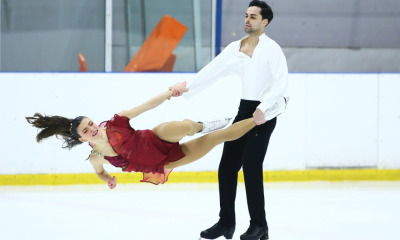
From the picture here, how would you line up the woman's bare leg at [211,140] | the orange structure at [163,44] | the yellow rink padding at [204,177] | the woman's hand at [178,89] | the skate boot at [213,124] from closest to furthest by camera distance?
the woman's bare leg at [211,140] < the woman's hand at [178,89] < the skate boot at [213,124] < the yellow rink padding at [204,177] < the orange structure at [163,44]

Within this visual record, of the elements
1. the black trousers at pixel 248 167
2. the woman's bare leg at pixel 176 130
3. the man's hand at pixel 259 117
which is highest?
the man's hand at pixel 259 117

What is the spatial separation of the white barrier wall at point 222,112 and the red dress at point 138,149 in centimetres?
228

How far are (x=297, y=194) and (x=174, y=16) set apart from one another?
8.47 ft

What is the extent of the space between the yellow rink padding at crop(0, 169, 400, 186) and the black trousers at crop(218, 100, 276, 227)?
7.99ft

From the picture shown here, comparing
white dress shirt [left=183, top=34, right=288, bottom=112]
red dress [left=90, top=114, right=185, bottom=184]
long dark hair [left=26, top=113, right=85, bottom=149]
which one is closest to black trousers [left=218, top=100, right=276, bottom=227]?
white dress shirt [left=183, top=34, right=288, bottom=112]

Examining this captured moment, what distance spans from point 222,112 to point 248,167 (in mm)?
2626

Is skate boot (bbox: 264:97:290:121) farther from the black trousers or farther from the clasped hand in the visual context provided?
the clasped hand

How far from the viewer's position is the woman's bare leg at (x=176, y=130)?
386 cm

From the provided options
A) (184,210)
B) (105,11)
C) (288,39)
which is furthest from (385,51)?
(184,210)

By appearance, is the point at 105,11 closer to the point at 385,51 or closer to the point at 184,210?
the point at 184,210

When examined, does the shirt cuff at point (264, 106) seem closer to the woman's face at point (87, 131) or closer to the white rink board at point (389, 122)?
the woman's face at point (87, 131)

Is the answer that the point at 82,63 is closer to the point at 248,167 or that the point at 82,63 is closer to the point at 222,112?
the point at 222,112

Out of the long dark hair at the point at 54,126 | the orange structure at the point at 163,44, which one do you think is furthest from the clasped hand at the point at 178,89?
the orange structure at the point at 163,44

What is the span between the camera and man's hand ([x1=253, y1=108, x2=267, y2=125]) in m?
3.58
